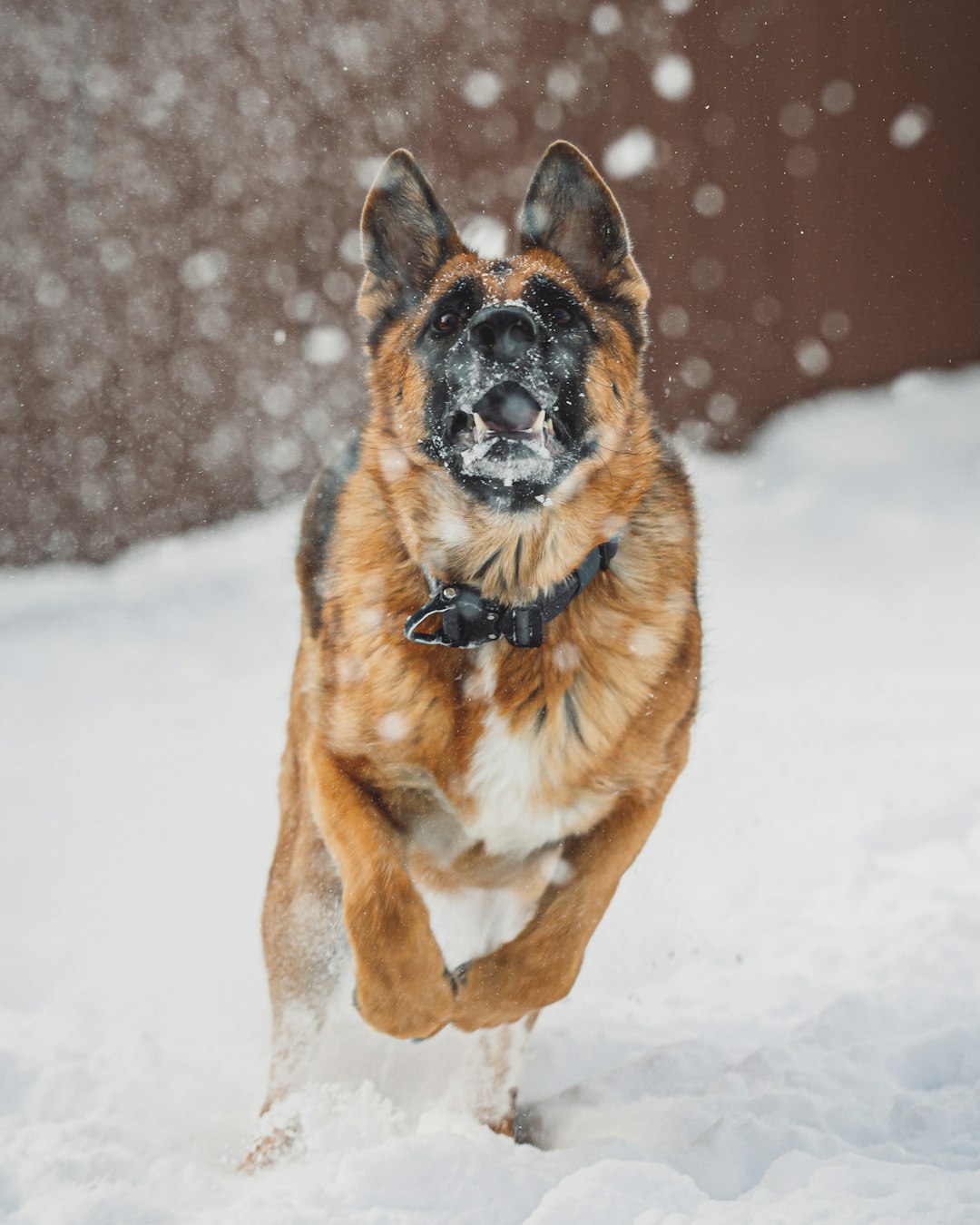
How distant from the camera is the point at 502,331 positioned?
223 cm

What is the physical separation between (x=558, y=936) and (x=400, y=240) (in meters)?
1.69

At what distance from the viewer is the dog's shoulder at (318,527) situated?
283 centimetres

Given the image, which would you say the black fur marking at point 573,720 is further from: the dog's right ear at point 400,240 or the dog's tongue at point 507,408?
the dog's right ear at point 400,240

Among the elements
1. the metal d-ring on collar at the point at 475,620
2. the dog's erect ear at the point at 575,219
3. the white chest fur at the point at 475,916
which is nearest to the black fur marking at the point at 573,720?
the metal d-ring on collar at the point at 475,620

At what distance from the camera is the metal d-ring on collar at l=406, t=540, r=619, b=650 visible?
2354mm

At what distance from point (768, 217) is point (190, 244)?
11.5 feet

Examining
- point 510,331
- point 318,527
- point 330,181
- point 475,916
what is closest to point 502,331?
point 510,331

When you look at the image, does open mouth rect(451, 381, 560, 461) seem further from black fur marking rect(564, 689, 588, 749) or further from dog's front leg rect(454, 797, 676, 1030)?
dog's front leg rect(454, 797, 676, 1030)

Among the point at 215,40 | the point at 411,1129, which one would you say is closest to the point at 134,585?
the point at 215,40

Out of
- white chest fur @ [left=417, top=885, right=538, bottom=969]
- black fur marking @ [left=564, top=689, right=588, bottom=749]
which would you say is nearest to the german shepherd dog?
black fur marking @ [left=564, top=689, right=588, bottom=749]

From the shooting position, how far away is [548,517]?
97.8 inches

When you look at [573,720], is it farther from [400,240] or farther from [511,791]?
[400,240]

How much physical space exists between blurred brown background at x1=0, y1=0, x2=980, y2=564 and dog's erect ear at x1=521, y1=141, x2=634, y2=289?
12.6ft

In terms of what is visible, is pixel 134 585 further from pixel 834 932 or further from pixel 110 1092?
pixel 834 932
